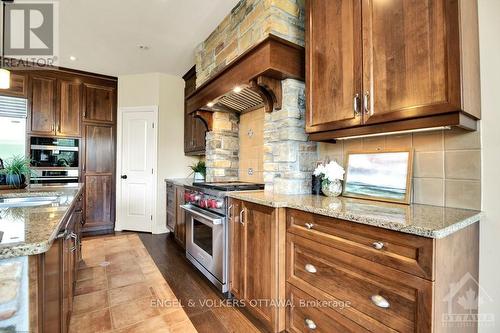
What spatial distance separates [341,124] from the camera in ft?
5.17

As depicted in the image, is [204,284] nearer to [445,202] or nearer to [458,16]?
[445,202]

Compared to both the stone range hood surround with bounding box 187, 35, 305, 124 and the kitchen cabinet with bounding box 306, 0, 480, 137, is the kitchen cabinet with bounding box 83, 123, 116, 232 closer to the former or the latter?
the stone range hood surround with bounding box 187, 35, 305, 124

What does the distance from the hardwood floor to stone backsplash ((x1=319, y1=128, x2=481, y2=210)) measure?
145 centimetres

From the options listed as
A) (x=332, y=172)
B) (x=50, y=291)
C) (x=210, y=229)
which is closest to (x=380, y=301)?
(x=332, y=172)

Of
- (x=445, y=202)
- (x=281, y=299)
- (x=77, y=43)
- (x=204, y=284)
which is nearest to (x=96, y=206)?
(x=77, y=43)

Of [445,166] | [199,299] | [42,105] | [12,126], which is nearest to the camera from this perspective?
[445,166]

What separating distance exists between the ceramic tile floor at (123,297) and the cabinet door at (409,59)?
200cm

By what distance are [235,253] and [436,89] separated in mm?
1719

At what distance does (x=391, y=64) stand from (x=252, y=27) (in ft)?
4.39

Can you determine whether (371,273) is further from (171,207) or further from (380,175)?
(171,207)

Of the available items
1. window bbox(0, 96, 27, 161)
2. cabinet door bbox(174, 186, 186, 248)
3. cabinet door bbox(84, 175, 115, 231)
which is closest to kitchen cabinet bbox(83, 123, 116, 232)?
cabinet door bbox(84, 175, 115, 231)

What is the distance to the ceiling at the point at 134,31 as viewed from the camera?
244 cm

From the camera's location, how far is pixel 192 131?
3.98 metres

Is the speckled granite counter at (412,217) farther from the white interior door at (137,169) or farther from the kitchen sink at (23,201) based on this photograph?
the white interior door at (137,169)
